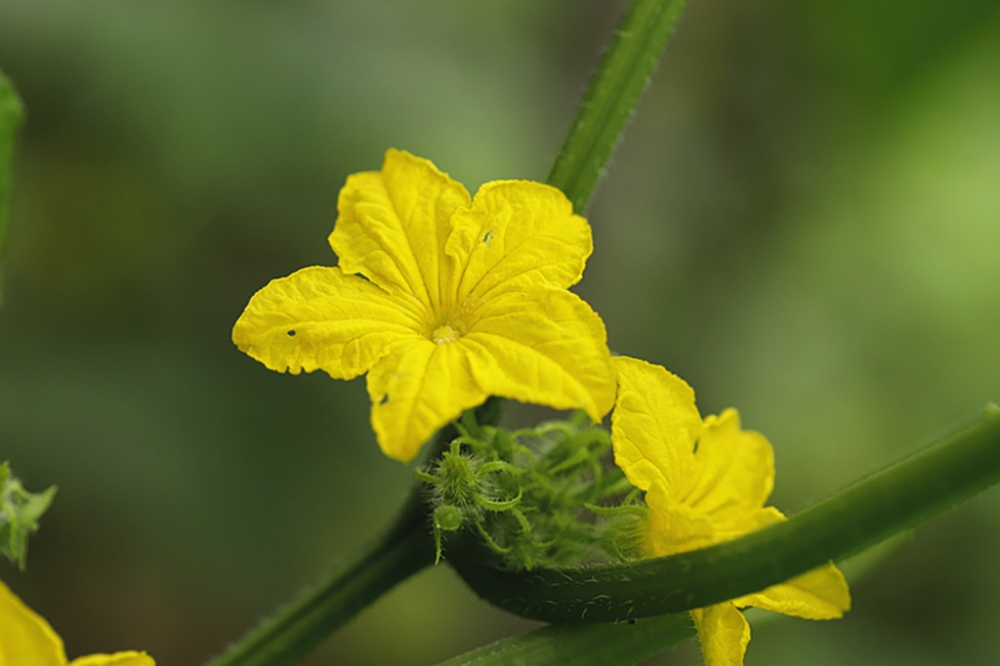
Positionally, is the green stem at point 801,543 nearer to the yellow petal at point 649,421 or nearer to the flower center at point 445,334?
the yellow petal at point 649,421

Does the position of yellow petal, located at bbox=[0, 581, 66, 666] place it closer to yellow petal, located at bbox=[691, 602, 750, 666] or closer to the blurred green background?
yellow petal, located at bbox=[691, 602, 750, 666]

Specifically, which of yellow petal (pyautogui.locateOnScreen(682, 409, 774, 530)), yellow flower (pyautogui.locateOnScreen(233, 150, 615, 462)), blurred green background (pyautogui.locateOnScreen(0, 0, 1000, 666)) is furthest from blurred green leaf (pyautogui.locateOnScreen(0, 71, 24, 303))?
blurred green background (pyautogui.locateOnScreen(0, 0, 1000, 666))

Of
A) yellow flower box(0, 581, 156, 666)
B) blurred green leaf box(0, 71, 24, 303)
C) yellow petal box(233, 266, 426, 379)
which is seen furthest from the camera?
yellow petal box(233, 266, 426, 379)

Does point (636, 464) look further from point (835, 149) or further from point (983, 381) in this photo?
point (835, 149)

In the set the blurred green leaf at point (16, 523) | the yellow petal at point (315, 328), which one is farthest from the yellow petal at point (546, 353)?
the blurred green leaf at point (16, 523)

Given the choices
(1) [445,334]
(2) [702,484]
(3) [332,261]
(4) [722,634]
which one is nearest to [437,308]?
(1) [445,334]

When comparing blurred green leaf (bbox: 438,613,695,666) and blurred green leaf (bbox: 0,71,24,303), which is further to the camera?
blurred green leaf (bbox: 438,613,695,666)
